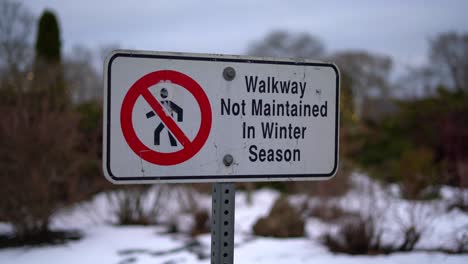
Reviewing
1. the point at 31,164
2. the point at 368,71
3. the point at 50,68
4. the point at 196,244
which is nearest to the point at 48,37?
the point at 50,68

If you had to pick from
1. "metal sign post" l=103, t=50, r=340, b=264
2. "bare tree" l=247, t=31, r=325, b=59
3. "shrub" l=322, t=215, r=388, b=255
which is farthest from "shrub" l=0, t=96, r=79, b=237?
"bare tree" l=247, t=31, r=325, b=59

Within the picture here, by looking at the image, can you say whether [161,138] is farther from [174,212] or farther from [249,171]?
[174,212]

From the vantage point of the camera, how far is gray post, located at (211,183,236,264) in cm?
182

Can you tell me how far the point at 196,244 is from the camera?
262 inches

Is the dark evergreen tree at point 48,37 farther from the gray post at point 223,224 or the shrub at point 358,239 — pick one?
the gray post at point 223,224

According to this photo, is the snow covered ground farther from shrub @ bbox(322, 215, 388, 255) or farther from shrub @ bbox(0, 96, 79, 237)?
shrub @ bbox(0, 96, 79, 237)

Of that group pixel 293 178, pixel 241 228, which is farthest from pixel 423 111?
pixel 293 178

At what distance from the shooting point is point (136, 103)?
173 cm

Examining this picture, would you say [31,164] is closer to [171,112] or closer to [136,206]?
[136,206]

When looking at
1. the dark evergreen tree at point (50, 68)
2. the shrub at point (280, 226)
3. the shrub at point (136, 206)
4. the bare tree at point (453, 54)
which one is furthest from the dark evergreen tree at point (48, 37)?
the bare tree at point (453, 54)

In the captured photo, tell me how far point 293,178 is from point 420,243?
485 centimetres

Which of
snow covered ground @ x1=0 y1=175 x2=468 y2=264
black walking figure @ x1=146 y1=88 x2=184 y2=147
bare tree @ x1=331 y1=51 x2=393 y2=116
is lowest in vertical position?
snow covered ground @ x1=0 y1=175 x2=468 y2=264

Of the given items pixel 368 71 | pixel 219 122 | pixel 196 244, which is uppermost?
pixel 368 71

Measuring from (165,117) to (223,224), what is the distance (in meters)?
0.49
